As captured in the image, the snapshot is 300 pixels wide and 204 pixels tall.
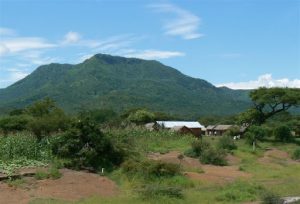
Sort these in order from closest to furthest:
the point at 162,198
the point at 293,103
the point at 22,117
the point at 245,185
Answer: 1. the point at 162,198
2. the point at 245,185
3. the point at 22,117
4. the point at 293,103

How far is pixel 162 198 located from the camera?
65.6 feet

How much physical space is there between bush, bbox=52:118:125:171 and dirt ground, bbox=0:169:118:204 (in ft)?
5.54

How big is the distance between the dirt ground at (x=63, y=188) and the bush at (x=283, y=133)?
112ft

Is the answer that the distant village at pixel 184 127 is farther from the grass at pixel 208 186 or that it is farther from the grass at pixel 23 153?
the grass at pixel 23 153

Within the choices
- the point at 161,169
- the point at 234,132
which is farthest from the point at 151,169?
the point at 234,132

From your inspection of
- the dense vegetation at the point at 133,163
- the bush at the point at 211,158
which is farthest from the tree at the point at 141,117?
the bush at the point at 211,158

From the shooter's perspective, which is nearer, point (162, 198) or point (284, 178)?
point (162, 198)

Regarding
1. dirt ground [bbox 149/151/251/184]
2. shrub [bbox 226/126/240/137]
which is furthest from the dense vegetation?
shrub [bbox 226/126/240/137]

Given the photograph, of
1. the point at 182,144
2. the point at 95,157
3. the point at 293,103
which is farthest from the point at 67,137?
the point at 293,103

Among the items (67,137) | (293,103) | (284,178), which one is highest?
(293,103)

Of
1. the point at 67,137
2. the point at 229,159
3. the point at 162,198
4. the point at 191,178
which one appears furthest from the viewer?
the point at 229,159

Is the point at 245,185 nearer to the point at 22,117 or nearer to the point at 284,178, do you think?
the point at 284,178

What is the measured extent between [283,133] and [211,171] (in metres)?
27.0

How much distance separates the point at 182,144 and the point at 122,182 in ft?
68.8
